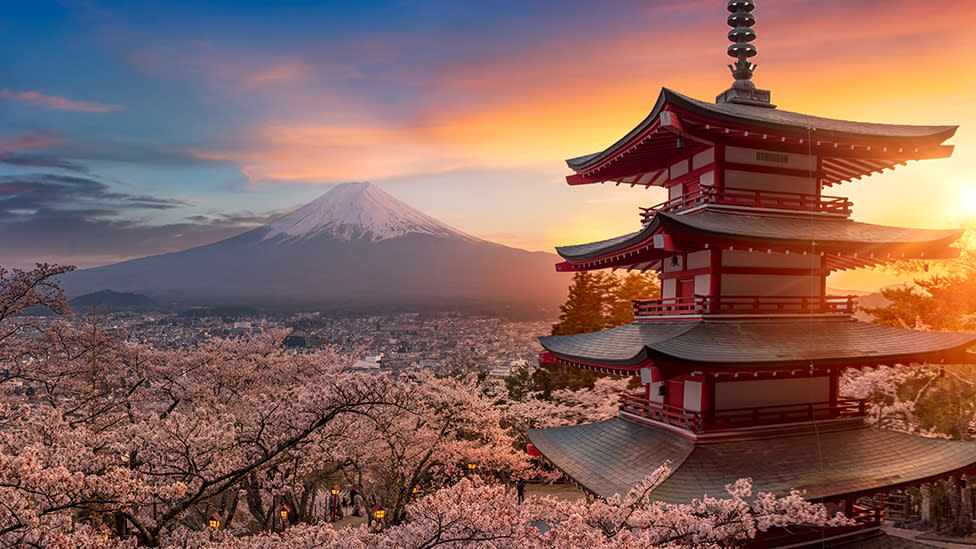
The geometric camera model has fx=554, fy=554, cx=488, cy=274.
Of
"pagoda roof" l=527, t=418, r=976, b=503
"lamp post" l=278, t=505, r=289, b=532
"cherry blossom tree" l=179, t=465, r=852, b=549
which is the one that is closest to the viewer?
"cherry blossom tree" l=179, t=465, r=852, b=549

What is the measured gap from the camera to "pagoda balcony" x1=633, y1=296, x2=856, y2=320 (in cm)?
1085

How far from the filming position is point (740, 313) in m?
10.9

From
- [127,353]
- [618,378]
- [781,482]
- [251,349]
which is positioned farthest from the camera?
[618,378]

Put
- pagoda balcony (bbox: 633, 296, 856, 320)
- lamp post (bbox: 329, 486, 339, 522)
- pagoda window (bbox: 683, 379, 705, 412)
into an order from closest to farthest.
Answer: pagoda window (bbox: 683, 379, 705, 412) < pagoda balcony (bbox: 633, 296, 856, 320) < lamp post (bbox: 329, 486, 339, 522)

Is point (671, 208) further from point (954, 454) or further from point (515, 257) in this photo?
point (515, 257)

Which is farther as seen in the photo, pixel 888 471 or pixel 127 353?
pixel 127 353

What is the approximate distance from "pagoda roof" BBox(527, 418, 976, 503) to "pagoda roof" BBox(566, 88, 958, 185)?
221 inches

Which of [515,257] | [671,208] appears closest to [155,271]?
[515,257]

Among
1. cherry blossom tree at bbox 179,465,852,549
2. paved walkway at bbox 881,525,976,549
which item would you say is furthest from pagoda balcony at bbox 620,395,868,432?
paved walkway at bbox 881,525,976,549

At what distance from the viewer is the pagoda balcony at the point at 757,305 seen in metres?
→ 10.9

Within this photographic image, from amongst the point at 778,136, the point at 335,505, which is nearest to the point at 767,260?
the point at 778,136

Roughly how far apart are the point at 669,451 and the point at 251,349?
17676mm

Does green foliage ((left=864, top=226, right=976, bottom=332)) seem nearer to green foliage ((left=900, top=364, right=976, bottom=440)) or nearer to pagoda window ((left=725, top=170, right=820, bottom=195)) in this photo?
green foliage ((left=900, top=364, right=976, bottom=440))

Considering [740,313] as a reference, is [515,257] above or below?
above
